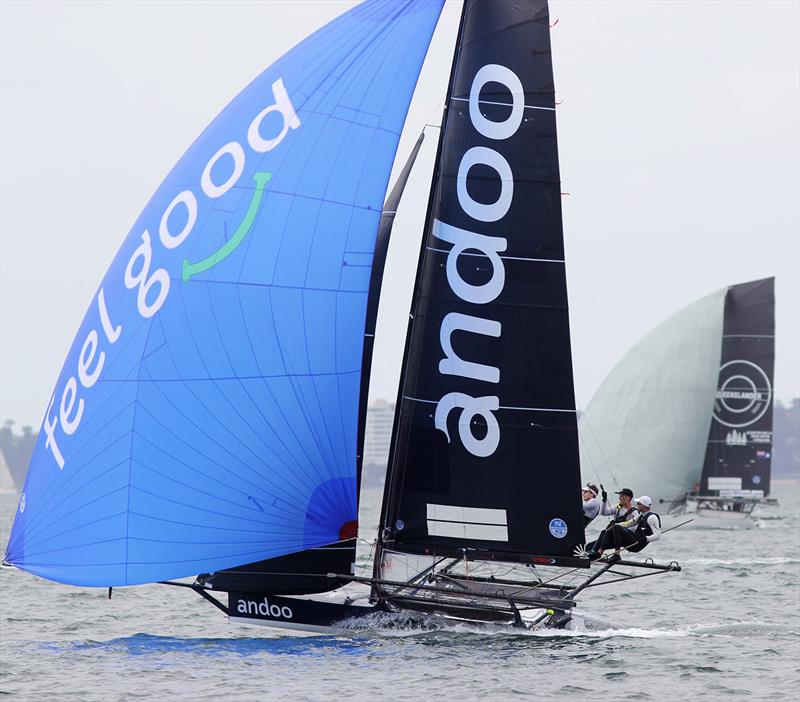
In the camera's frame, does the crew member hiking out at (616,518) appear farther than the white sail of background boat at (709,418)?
No

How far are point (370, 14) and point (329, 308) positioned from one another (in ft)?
8.96

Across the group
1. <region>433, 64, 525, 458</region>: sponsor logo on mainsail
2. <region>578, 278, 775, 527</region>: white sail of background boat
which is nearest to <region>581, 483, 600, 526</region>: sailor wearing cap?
<region>433, 64, 525, 458</region>: sponsor logo on mainsail

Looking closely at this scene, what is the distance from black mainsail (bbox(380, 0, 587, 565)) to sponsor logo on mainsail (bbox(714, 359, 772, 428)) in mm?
27887

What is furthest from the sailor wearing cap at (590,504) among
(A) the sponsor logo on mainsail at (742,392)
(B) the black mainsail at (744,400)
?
(A) the sponsor logo on mainsail at (742,392)

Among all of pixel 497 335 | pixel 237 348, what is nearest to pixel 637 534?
pixel 497 335

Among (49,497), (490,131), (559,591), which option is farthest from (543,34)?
(49,497)

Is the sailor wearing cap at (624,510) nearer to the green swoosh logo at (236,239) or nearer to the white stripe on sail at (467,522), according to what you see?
the white stripe on sail at (467,522)

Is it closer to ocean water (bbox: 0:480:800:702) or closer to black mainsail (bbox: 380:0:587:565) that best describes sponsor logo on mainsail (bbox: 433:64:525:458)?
black mainsail (bbox: 380:0:587:565)

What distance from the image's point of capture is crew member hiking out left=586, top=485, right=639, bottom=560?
12281mm

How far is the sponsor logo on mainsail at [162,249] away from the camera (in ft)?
37.3

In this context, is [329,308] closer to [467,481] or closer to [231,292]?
[231,292]

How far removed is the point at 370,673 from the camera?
34.5 ft

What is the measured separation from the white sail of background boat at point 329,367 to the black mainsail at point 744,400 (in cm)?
2752

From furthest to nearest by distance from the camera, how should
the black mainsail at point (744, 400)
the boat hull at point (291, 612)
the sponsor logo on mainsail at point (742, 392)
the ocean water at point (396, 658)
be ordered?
the sponsor logo on mainsail at point (742, 392) → the black mainsail at point (744, 400) → the boat hull at point (291, 612) → the ocean water at point (396, 658)
